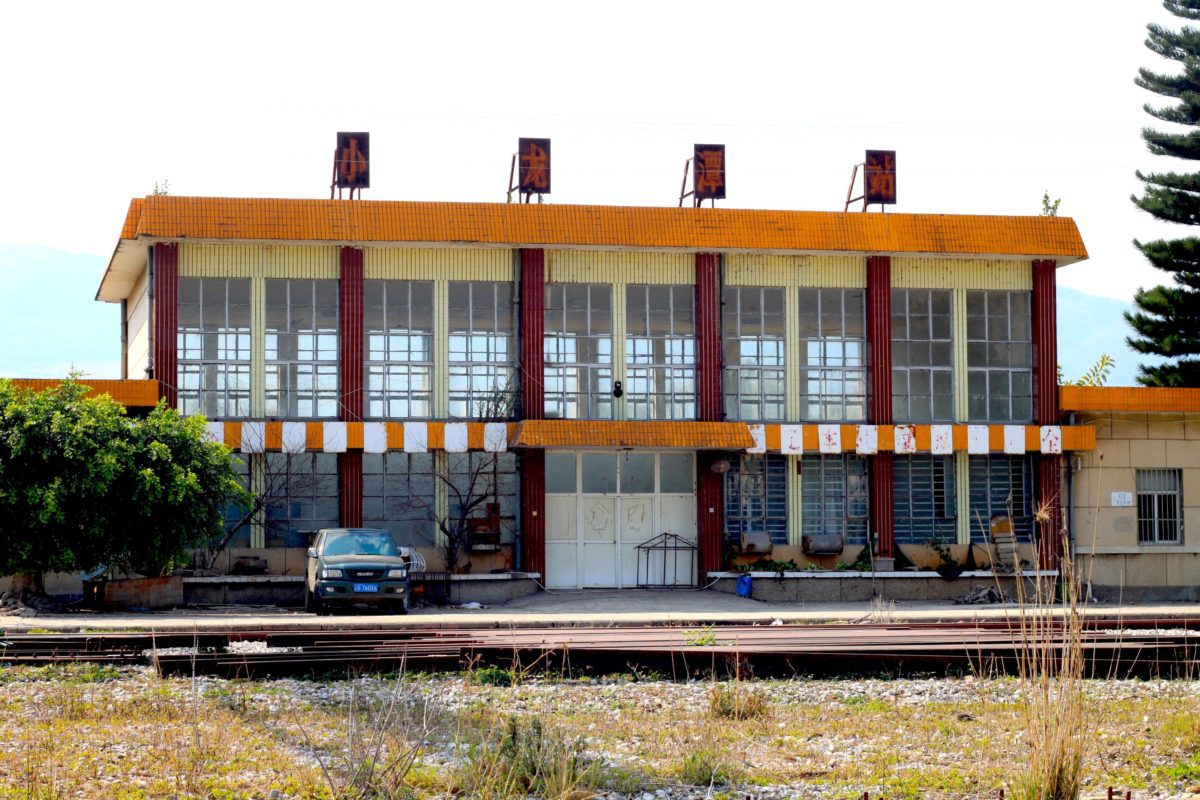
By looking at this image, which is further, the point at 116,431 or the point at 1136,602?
the point at 1136,602

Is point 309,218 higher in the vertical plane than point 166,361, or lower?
higher

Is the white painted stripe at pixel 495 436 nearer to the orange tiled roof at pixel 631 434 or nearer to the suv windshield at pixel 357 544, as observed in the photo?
the orange tiled roof at pixel 631 434

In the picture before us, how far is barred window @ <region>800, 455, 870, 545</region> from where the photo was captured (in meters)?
31.5

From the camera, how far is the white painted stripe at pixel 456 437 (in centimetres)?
2986

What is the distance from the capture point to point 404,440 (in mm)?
29734

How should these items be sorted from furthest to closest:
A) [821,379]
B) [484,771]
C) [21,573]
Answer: [821,379]
[21,573]
[484,771]

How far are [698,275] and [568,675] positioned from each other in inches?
624

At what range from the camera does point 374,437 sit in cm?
2966

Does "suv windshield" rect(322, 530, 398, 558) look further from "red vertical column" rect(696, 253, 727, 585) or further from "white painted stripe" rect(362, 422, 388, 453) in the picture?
"red vertical column" rect(696, 253, 727, 585)

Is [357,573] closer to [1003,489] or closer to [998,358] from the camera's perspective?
[1003,489]

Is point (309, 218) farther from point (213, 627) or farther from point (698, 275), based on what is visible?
point (213, 627)

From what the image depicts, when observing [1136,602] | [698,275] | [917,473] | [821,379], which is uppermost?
[698,275]

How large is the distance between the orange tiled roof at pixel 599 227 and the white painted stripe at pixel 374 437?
3.82 m

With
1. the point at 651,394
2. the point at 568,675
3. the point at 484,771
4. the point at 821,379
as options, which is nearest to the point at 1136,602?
the point at 821,379
